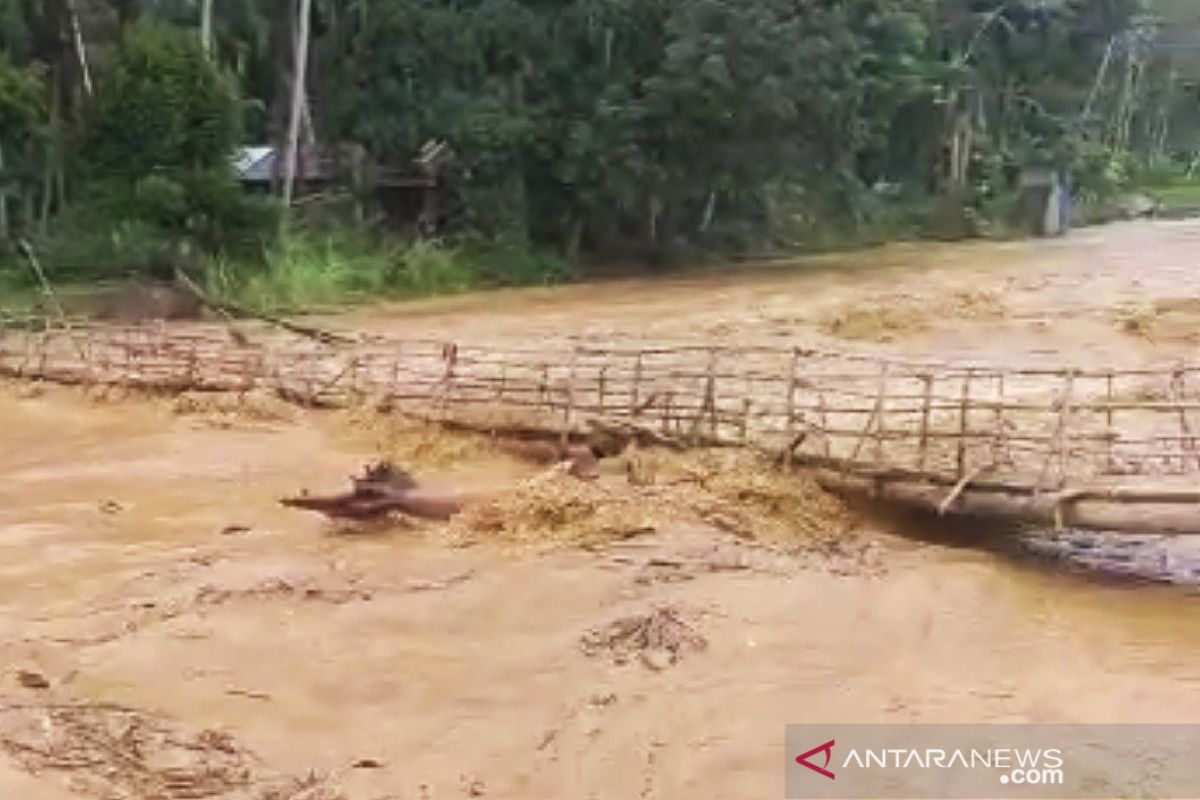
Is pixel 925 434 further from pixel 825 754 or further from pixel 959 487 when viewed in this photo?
pixel 825 754

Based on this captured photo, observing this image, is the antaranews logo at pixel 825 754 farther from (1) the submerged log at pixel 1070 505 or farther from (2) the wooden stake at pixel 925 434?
(2) the wooden stake at pixel 925 434

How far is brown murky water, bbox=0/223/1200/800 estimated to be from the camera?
6.41 meters

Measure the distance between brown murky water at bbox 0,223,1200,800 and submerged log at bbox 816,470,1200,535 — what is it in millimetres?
246

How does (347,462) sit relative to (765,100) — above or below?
below

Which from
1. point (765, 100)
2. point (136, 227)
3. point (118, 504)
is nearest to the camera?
point (118, 504)

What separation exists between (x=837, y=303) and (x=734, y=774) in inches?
617

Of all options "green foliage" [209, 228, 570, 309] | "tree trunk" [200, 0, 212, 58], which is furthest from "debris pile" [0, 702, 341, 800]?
"tree trunk" [200, 0, 212, 58]

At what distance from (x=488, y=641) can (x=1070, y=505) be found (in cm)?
290

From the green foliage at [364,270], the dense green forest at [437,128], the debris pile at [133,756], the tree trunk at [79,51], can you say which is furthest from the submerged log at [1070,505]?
the tree trunk at [79,51]

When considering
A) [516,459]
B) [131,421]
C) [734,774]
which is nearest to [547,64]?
[131,421]

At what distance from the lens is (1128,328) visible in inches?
757

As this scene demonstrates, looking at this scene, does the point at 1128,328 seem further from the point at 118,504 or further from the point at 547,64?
the point at 118,504

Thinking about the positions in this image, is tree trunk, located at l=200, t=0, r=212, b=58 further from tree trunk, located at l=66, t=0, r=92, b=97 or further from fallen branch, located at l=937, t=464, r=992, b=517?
fallen branch, located at l=937, t=464, r=992, b=517

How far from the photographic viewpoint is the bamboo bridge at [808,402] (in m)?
8.71
